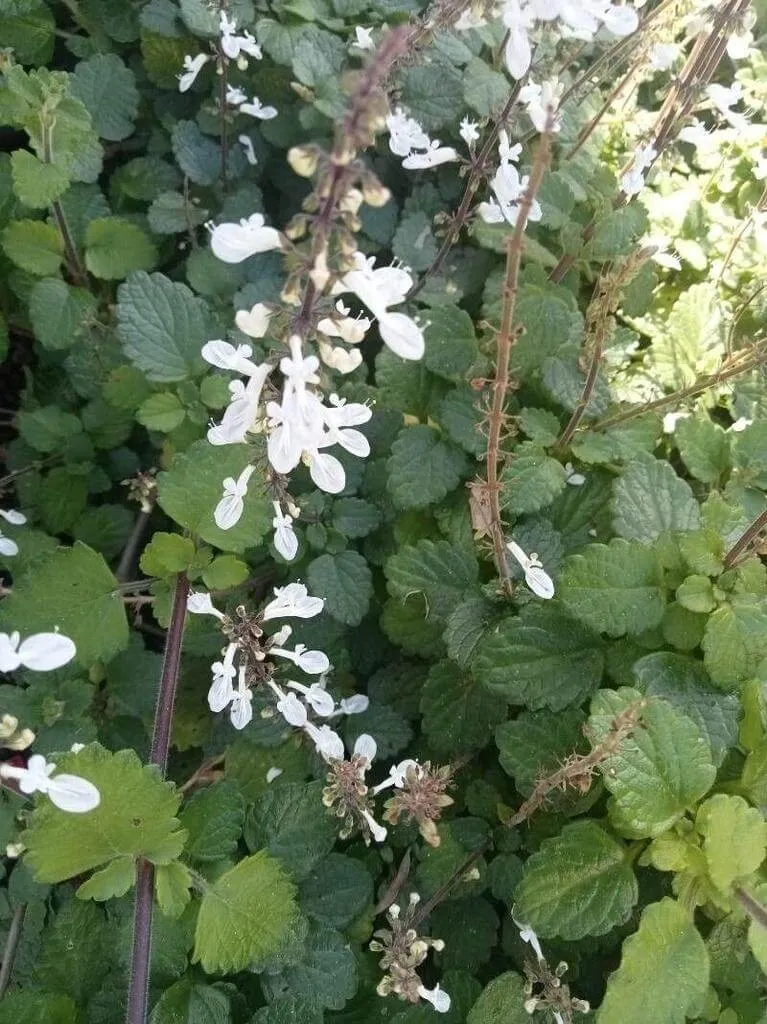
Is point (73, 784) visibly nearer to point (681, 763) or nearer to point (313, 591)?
point (313, 591)

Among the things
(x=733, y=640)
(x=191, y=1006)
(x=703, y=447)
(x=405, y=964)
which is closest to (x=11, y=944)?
(x=191, y=1006)

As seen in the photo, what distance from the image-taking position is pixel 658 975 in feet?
2.95

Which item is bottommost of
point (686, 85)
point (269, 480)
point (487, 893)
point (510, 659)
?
point (487, 893)

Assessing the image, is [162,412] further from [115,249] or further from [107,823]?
[107,823]

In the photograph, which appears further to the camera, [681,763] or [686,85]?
[686,85]

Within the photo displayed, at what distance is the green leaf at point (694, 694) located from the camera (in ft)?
3.41

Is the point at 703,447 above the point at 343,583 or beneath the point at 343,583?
above

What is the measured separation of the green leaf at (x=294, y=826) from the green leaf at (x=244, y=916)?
61 mm

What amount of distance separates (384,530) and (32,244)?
2.55 feet

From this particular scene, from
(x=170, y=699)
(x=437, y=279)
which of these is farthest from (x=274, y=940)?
(x=437, y=279)

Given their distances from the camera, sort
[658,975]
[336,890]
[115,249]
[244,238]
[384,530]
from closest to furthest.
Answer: [244,238], [658,975], [336,890], [384,530], [115,249]

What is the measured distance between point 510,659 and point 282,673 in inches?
16.3

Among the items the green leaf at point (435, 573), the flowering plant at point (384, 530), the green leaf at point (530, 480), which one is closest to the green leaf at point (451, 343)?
the flowering plant at point (384, 530)

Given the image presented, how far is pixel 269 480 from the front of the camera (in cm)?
87
